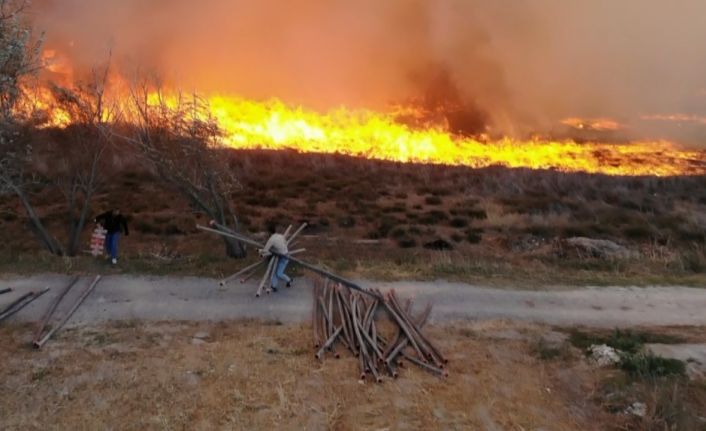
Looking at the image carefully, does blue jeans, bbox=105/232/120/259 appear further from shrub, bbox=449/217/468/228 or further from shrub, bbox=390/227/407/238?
shrub, bbox=449/217/468/228

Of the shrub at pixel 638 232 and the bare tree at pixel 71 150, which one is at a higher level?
the bare tree at pixel 71 150

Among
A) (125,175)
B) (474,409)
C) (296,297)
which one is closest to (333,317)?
(296,297)

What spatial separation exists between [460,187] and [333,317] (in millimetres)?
24858

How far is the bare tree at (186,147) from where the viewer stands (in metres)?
15.9

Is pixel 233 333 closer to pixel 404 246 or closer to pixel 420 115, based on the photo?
pixel 404 246

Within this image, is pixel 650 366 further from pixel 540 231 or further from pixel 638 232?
pixel 638 232

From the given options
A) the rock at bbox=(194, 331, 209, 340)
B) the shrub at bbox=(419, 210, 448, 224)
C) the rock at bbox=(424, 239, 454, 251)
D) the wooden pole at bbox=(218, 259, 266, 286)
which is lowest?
the rock at bbox=(194, 331, 209, 340)

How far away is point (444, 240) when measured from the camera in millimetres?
23250

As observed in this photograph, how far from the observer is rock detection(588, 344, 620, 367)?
10.4 m

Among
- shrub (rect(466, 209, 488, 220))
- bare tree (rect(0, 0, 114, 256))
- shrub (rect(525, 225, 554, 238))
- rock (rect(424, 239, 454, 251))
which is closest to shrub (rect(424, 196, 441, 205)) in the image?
shrub (rect(466, 209, 488, 220))

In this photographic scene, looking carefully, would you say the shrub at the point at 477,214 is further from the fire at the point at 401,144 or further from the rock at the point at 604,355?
the rock at the point at 604,355

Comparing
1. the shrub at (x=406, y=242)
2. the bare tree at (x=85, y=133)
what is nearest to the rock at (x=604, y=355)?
the shrub at (x=406, y=242)

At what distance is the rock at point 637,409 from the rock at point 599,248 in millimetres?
11275

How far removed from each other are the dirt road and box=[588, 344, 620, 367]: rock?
1.60 m
